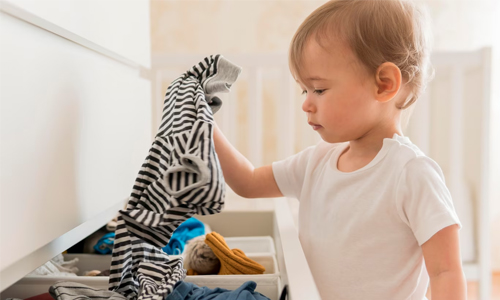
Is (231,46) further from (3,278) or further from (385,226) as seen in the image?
(3,278)

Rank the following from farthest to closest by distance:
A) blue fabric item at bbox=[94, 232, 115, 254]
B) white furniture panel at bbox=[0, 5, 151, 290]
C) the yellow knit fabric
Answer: blue fabric item at bbox=[94, 232, 115, 254] → the yellow knit fabric → white furniture panel at bbox=[0, 5, 151, 290]

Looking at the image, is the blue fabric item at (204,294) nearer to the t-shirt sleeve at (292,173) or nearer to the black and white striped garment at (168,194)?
the black and white striped garment at (168,194)

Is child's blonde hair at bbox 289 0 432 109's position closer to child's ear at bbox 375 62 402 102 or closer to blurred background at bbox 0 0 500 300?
child's ear at bbox 375 62 402 102

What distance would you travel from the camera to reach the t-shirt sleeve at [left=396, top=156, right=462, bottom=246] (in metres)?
0.63

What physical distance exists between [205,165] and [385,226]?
1.22 ft

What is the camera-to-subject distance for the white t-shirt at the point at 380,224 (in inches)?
26.3

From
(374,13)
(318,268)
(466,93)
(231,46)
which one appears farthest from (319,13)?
(231,46)

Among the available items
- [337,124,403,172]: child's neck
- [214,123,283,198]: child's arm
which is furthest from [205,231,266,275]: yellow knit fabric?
[337,124,403,172]: child's neck

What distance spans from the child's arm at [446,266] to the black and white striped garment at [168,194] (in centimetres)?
33

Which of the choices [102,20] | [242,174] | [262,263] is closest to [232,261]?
[262,263]

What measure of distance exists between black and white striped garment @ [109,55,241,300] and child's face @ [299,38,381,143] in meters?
0.17

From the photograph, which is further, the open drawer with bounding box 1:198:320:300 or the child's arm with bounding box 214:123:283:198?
the child's arm with bounding box 214:123:283:198

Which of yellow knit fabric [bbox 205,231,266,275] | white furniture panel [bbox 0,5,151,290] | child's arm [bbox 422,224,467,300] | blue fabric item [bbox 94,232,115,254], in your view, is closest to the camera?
white furniture panel [bbox 0,5,151,290]

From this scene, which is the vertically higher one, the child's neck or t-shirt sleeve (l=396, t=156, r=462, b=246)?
the child's neck
